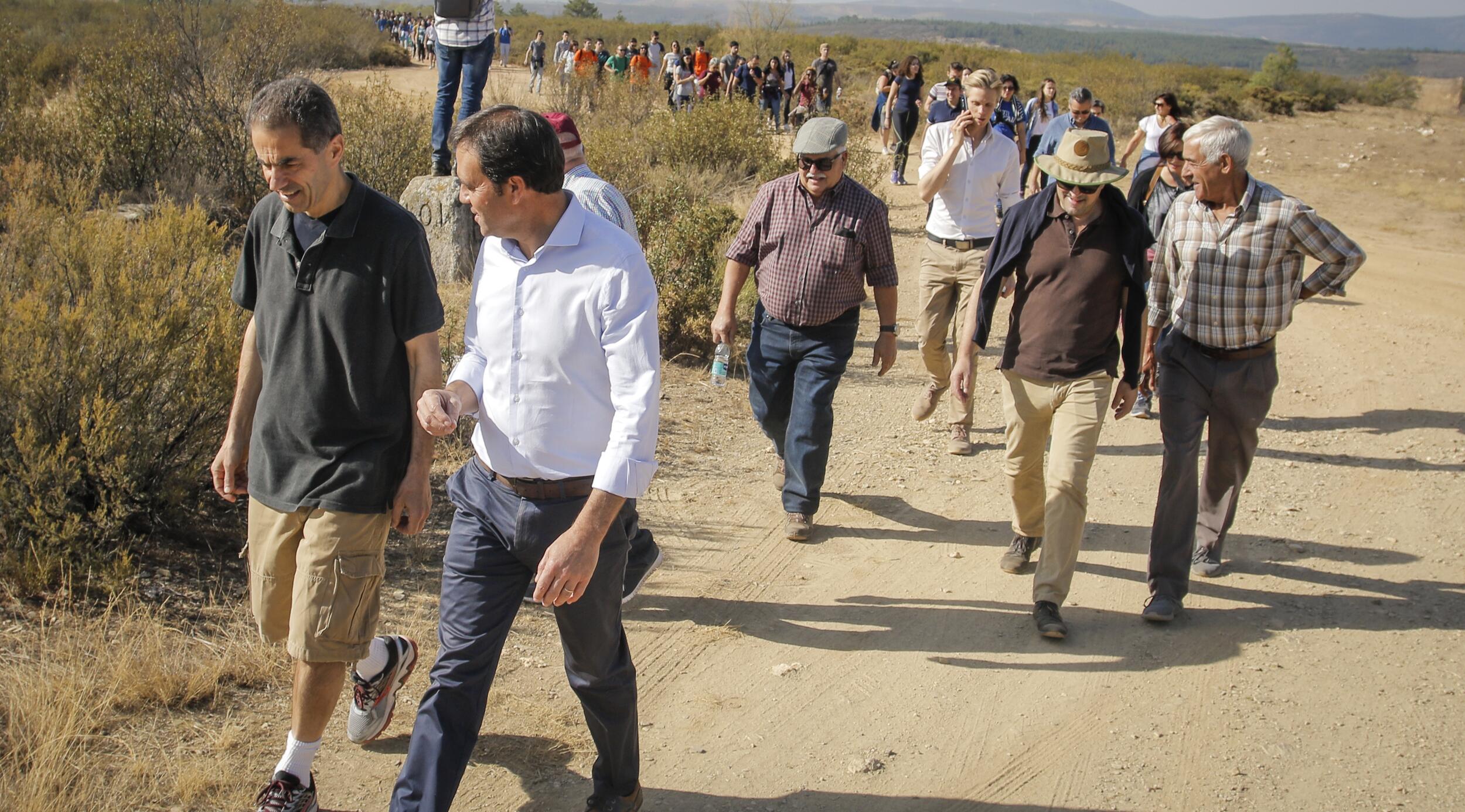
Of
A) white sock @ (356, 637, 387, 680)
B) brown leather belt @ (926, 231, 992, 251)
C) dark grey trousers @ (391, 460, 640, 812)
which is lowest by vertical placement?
white sock @ (356, 637, 387, 680)

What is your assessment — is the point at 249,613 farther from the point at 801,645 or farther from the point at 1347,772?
the point at 1347,772

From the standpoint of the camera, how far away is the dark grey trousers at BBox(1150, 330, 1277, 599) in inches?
183

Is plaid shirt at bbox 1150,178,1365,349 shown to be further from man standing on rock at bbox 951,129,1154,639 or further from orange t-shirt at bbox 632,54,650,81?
orange t-shirt at bbox 632,54,650,81

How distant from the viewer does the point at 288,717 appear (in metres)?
3.67

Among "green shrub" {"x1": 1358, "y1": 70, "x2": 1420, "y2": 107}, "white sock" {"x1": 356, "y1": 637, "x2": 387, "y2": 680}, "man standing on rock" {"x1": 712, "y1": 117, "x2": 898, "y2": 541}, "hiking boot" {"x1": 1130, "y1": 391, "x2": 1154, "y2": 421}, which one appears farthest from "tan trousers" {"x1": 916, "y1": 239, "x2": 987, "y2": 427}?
"green shrub" {"x1": 1358, "y1": 70, "x2": 1420, "y2": 107}

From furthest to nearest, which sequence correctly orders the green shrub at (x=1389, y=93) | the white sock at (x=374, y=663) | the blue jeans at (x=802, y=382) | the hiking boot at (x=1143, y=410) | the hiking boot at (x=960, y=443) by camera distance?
the green shrub at (x=1389, y=93), the hiking boot at (x=1143, y=410), the hiking boot at (x=960, y=443), the blue jeans at (x=802, y=382), the white sock at (x=374, y=663)

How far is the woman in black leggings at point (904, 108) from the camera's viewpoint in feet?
53.8

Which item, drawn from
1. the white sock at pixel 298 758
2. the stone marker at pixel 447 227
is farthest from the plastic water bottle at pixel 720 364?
the stone marker at pixel 447 227

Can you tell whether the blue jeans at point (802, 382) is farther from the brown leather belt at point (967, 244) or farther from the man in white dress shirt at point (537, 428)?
the man in white dress shirt at point (537, 428)

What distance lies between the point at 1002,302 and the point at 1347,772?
760 cm

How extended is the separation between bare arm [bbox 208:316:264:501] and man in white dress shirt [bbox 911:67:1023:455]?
3.99m

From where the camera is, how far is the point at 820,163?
5059mm

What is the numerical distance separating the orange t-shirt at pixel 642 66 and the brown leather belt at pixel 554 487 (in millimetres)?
18797

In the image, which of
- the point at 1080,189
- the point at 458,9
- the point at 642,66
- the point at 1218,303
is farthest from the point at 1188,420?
the point at 642,66
